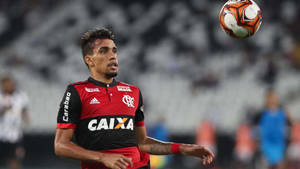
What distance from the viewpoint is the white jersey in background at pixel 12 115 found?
9.73m

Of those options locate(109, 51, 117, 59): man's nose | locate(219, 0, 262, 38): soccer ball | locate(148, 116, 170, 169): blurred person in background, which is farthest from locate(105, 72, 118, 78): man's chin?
locate(148, 116, 170, 169): blurred person in background

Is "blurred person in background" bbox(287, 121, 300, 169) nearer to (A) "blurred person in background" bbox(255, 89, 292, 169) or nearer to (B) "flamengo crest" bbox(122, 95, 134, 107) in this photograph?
(A) "blurred person in background" bbox(255, 89, 292, 169)

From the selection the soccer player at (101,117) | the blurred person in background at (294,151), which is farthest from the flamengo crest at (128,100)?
the blurred person in background at (294,151)

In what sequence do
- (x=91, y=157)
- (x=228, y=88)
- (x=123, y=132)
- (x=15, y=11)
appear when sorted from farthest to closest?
(x=15, y=11), (x=228, y=88), (x=123, y=132), (x=91, y=157)

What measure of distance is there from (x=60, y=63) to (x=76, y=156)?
1305 cm

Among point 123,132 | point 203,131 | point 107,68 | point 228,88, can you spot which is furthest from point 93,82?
point 228,88

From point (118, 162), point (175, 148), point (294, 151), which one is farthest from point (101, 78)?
point (294, 151)

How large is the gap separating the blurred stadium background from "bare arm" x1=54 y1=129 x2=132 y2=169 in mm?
11492

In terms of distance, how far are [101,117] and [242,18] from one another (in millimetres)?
Answer: 1872

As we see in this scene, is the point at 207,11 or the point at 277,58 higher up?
the point at 207,11

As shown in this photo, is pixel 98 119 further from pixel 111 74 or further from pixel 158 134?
pixel 158 134

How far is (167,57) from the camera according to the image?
16094mm

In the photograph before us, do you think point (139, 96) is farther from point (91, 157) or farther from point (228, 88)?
point (228, 88)

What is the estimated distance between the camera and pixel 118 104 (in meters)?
3.70
